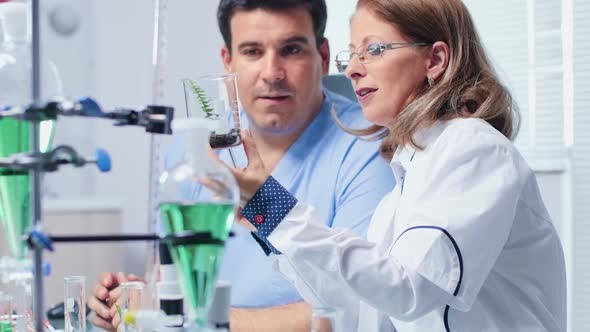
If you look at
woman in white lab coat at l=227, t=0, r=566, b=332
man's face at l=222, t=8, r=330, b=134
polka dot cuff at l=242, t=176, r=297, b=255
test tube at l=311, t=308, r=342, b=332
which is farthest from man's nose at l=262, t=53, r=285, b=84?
test tube at l=311, t=308, r=342, b=332

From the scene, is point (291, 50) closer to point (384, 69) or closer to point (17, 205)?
point (384, 69)

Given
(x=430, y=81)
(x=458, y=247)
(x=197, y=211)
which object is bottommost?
(x=458, y=247)

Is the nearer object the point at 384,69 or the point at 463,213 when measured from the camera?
the point at 463,213

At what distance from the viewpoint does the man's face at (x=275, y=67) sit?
217cm

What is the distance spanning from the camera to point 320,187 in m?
2.14

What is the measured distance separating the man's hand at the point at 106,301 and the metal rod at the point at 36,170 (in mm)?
755

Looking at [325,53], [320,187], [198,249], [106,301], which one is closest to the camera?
[198,249]

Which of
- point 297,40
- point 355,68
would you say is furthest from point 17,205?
point 297,40

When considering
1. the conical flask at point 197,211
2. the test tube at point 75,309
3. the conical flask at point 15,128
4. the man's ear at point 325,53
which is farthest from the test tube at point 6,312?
the man's ear at point 325,53

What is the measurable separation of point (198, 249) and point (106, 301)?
0.93m

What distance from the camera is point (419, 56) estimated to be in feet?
5.30

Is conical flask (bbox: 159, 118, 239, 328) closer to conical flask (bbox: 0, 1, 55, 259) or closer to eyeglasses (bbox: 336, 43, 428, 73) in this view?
conical flask (bbox: 0, 1, 55, 259)

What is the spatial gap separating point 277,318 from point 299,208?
24.3 inches

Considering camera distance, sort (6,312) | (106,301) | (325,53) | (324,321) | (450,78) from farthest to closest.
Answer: (325,53) < (106,301) < (450,78) < (6,312) < (324,321)
